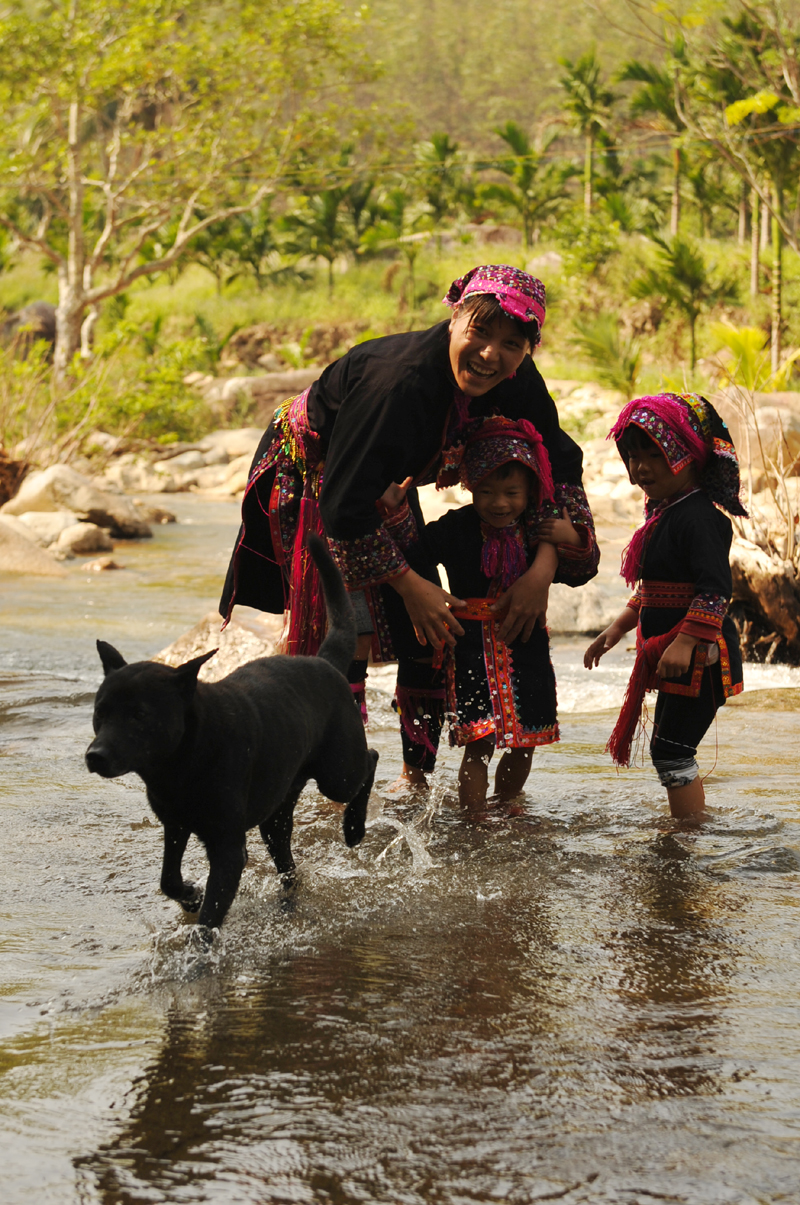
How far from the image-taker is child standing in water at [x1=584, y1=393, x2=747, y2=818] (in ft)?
13.0

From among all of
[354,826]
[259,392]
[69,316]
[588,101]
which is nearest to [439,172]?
[588,101]

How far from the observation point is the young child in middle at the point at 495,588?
405cm

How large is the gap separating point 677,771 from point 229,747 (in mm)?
1907

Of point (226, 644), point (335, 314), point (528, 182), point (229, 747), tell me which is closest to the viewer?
point (229, 747)

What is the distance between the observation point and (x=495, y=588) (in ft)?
13.5

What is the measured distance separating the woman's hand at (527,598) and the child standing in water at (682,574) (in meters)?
0.29

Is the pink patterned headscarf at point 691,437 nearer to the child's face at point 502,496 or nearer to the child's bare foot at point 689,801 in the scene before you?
the child's face at point 502,496

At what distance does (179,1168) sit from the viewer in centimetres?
194

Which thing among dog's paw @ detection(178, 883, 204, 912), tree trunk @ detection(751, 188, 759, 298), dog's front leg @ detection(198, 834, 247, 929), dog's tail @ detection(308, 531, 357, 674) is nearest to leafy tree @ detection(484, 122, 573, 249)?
tree trunk @ detection(751, 188, 759, 298)

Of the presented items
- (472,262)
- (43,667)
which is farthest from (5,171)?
(43,667)

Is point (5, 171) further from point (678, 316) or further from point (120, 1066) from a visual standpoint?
point (120, 1066)

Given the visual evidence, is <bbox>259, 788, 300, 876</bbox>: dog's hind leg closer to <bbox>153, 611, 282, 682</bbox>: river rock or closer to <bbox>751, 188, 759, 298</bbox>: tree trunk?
<bbox>153, 611, 282, 682</bbox>: river rock

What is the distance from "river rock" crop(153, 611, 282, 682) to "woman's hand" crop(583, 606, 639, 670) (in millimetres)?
2637

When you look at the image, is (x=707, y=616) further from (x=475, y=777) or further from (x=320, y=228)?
(x=320, y=228)
